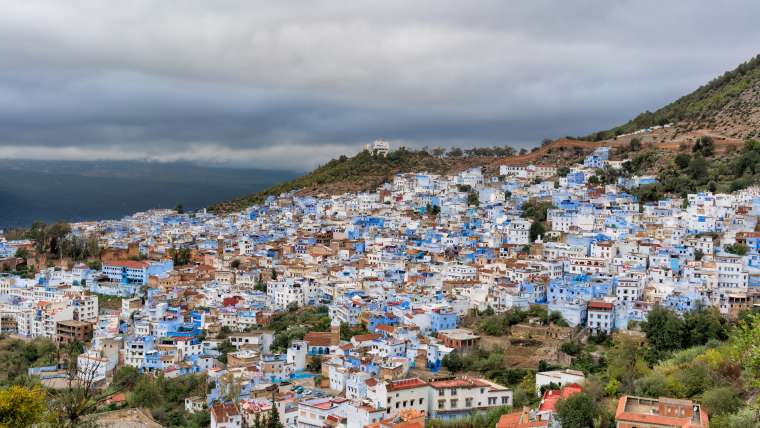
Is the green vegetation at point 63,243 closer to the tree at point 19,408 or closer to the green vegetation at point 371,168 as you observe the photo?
the green vegetation at point 371,168

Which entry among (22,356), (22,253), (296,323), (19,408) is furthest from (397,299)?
(22,253)

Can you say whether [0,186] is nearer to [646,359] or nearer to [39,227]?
[39,227]

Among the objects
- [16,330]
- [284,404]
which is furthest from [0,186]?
[284,404]

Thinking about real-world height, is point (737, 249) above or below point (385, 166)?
below

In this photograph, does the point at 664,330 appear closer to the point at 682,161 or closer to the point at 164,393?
the point at 164,393

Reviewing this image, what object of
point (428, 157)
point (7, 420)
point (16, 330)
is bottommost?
point (16, 330)

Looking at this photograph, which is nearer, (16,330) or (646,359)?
(646,359)

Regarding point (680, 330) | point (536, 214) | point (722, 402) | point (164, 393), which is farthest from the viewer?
point (536, 214)

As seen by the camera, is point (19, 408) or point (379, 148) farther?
point (379, 148)
